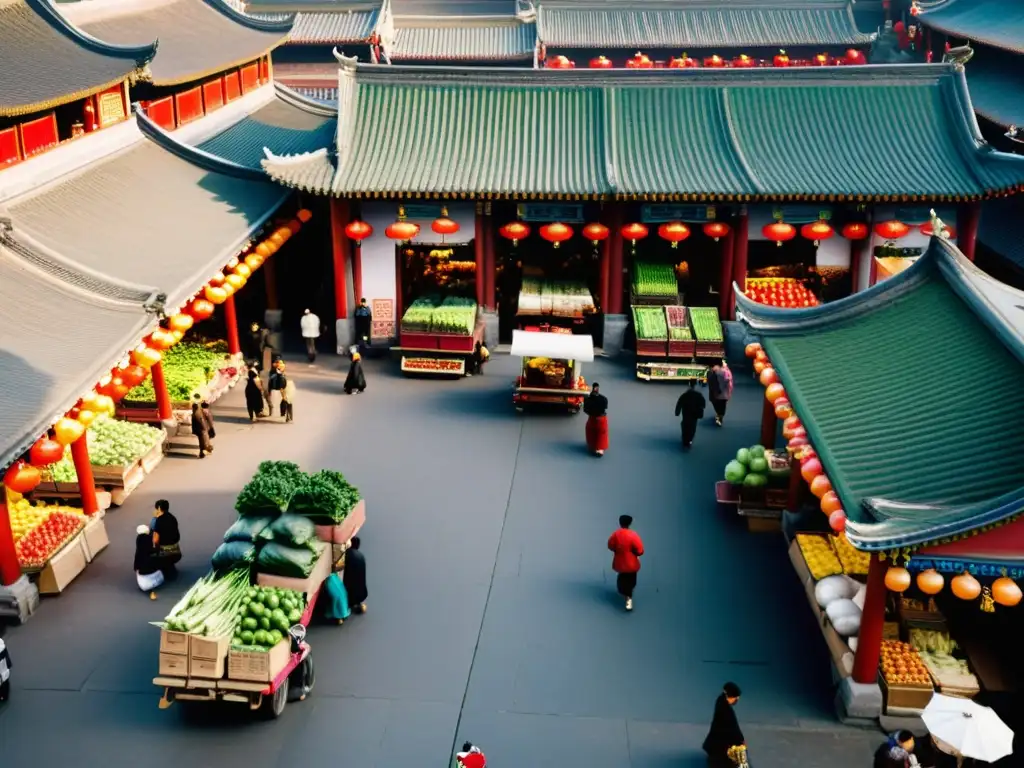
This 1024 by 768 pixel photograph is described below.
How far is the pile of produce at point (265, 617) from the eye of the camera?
13453mm

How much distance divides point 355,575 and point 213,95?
1979cm

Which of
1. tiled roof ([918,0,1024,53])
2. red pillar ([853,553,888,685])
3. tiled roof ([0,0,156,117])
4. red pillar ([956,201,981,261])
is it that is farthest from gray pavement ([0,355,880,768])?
tiled roof ([918,0,1024,53])

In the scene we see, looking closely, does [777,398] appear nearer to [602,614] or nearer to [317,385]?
[602,614]

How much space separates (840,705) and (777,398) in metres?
4.95

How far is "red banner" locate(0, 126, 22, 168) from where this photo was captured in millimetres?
19297

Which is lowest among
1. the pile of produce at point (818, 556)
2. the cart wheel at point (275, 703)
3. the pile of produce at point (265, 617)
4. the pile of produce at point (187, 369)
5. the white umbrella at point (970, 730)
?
the pile of produce at point (187, 369)

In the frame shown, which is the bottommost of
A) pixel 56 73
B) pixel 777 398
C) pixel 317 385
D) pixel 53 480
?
pixel 317 385

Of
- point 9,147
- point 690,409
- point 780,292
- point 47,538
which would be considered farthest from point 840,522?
point 9,147

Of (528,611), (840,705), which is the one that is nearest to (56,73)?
(528,611)

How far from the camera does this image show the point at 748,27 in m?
46.1

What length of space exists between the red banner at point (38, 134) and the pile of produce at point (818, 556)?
50.9ft

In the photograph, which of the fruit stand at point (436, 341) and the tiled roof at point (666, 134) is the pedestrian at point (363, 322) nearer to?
the fruit stand at point (436, 341)

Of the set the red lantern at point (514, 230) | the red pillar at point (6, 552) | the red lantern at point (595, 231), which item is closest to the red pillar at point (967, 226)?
the red lantern at point (595, 231)

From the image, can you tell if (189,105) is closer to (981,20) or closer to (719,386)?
(719,386)
